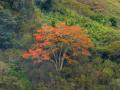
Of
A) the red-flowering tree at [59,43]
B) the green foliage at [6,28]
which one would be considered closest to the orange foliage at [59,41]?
the red-flowering tree at [59,43]

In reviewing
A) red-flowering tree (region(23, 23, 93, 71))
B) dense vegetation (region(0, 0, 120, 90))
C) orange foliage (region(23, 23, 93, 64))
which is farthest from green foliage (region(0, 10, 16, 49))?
orange foliage (region(23, 23, 93, 64))

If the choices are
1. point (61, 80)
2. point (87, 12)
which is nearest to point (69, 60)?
point (61, 80)

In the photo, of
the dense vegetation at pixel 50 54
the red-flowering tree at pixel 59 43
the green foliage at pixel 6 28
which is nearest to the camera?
the dense vegetation at pixel 50 54

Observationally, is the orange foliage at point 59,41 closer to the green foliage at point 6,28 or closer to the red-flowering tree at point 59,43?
the red-flowering tree at point 59,43

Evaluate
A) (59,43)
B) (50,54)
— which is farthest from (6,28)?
(59,43)

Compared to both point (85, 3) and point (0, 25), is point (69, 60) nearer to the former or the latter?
point (0, 25)

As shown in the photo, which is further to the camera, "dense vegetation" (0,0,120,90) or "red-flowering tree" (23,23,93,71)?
"red-flowering tree" (23,23,93,71)

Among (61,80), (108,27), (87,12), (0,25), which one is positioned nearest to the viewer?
(61,80)

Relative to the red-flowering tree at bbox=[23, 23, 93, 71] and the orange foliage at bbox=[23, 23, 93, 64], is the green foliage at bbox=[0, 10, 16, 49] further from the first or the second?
the orange foliage at bbox=[23, 23, 93, 64]
